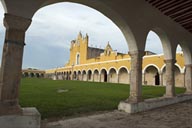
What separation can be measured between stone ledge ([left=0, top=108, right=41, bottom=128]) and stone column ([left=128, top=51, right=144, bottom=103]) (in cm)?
320

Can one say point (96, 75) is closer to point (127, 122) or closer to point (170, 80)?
point (170, 80)

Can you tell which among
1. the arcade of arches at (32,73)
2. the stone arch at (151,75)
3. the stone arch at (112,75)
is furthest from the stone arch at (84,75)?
the arcade of arches at (32,73)

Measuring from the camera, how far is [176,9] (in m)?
5.98

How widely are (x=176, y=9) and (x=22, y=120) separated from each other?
572 cm

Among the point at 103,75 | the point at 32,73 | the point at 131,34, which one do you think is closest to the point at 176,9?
the point at 131,34

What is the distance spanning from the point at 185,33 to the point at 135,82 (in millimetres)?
4419

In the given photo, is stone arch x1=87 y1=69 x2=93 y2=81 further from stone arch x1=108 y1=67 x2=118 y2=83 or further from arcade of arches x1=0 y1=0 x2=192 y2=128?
arcade of arches x1=0 y1=0 x2=192 y2=128

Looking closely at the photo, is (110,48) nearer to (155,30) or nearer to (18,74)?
(155,30)

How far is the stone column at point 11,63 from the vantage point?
301cm

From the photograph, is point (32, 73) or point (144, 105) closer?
point (144, 105)

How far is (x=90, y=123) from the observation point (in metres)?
4.06

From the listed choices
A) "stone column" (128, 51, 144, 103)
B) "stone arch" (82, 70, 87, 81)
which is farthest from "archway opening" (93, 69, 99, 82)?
"stone column" (128, 51, 144, 103)

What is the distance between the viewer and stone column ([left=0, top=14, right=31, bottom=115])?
301cm

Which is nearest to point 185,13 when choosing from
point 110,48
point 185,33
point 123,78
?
point 185,33
